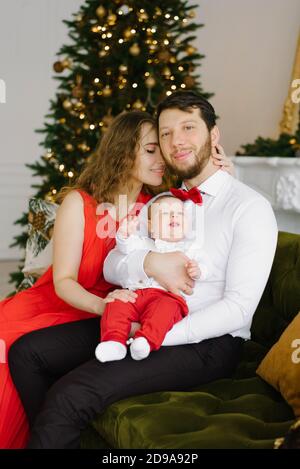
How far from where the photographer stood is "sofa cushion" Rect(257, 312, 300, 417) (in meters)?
1.81

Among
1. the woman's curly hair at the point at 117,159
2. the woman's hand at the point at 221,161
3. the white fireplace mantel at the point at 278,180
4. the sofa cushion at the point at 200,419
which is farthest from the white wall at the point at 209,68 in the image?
the sofa cushion at the point at 200,419

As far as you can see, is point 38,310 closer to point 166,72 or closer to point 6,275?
point 166,72

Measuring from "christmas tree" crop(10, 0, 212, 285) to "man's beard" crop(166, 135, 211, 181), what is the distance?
6.63 ft

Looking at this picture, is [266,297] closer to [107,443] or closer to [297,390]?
[297,390]

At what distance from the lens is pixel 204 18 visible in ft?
20.6

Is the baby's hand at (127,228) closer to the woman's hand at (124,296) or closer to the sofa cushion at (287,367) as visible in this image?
the woman's hand at (124,296)

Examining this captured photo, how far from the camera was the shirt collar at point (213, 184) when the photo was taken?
2.18 m

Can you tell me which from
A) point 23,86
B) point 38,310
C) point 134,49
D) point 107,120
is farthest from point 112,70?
point 23,86

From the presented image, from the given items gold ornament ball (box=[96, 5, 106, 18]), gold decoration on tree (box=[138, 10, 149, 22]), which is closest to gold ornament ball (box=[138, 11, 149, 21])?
gold decoration on tree (box=[138, 10, 149, 22])

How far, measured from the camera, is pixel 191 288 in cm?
204

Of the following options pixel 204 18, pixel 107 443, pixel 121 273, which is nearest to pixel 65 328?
pixel 121 273

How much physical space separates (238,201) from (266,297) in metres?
0.49

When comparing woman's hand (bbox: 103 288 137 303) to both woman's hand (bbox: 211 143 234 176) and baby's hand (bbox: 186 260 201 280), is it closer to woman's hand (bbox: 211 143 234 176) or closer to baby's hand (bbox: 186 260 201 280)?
baby's hand (bbox: 186 260 201 280)

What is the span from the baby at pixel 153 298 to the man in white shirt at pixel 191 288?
38mm
